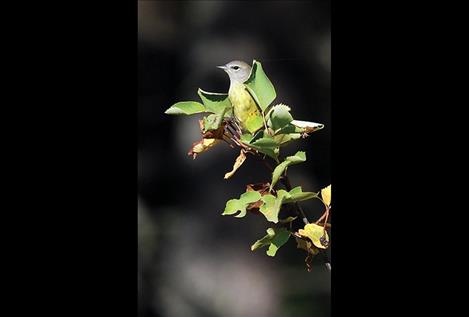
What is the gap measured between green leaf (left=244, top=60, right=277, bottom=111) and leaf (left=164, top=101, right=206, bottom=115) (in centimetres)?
13

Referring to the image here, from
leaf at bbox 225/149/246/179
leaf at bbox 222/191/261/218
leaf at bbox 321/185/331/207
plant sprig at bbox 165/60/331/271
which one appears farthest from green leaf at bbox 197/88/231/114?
leaf at bbox 321/185/331/207

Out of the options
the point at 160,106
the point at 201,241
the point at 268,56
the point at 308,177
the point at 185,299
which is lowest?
the point at 185,299

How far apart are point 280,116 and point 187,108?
10.1 inches

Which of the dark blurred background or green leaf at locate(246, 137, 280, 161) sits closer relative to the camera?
green leaf at locate(246, 137, 280, 161)

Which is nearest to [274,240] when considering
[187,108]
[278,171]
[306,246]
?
[306,246]

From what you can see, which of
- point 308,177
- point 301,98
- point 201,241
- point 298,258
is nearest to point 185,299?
point 201,241

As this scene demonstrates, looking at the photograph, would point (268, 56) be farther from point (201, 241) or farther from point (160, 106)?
point (201, 241)

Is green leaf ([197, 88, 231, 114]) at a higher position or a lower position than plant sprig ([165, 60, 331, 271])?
higher

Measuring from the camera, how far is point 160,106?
2080 mm

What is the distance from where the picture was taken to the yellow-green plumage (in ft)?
6.41

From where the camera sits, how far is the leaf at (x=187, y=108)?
2.00 meters

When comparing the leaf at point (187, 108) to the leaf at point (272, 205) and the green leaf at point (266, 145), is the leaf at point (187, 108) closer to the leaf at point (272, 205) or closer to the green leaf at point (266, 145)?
the green leaf at point (266, 145)

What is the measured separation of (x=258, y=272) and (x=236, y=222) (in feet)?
0.48

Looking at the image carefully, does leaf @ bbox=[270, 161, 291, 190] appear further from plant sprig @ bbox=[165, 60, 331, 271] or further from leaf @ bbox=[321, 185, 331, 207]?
leaf @ bbox=[321, 185, 331, 207]
